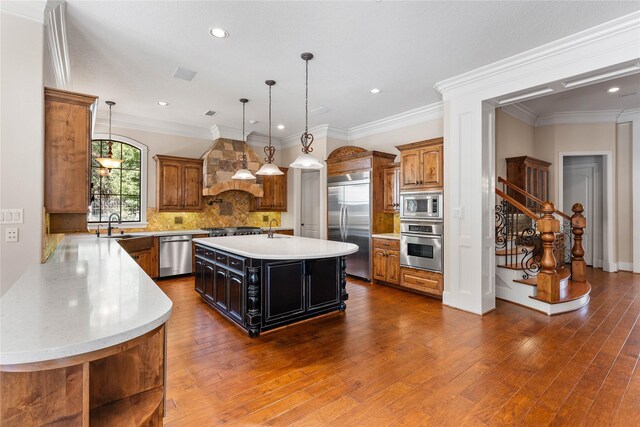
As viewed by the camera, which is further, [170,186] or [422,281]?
[170,186]

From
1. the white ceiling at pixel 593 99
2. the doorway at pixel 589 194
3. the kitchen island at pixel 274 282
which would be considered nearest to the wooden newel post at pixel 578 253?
the white ceiling at pixel 593 99

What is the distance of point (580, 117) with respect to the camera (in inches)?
246

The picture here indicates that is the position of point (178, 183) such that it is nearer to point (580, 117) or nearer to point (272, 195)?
point (272, 195)

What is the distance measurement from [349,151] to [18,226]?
5.23m

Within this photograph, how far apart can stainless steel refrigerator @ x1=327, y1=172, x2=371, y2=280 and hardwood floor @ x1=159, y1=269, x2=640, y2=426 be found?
1817 millimetres

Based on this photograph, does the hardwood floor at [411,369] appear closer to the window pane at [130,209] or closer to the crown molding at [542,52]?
the crown molding at [542,52]

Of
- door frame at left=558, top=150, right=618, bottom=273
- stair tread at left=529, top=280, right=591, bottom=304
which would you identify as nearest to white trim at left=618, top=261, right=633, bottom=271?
door frame at left=558, top=150, right=618, bottom=273

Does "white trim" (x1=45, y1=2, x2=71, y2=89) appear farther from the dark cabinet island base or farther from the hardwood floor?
the hardwood floor

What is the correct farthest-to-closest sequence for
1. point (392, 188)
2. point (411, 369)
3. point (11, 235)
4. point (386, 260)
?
1. point (392, 188)
2. point (386, 260)
3. point (411, 369)
4. point (11, 235)

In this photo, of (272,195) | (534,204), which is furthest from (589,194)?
(272,195)

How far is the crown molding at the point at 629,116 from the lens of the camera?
5919mm

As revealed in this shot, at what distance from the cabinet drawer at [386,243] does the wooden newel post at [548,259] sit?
6.46 feet

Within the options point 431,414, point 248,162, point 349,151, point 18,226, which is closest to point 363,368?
point 431,414

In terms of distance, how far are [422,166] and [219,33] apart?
10.9ft
